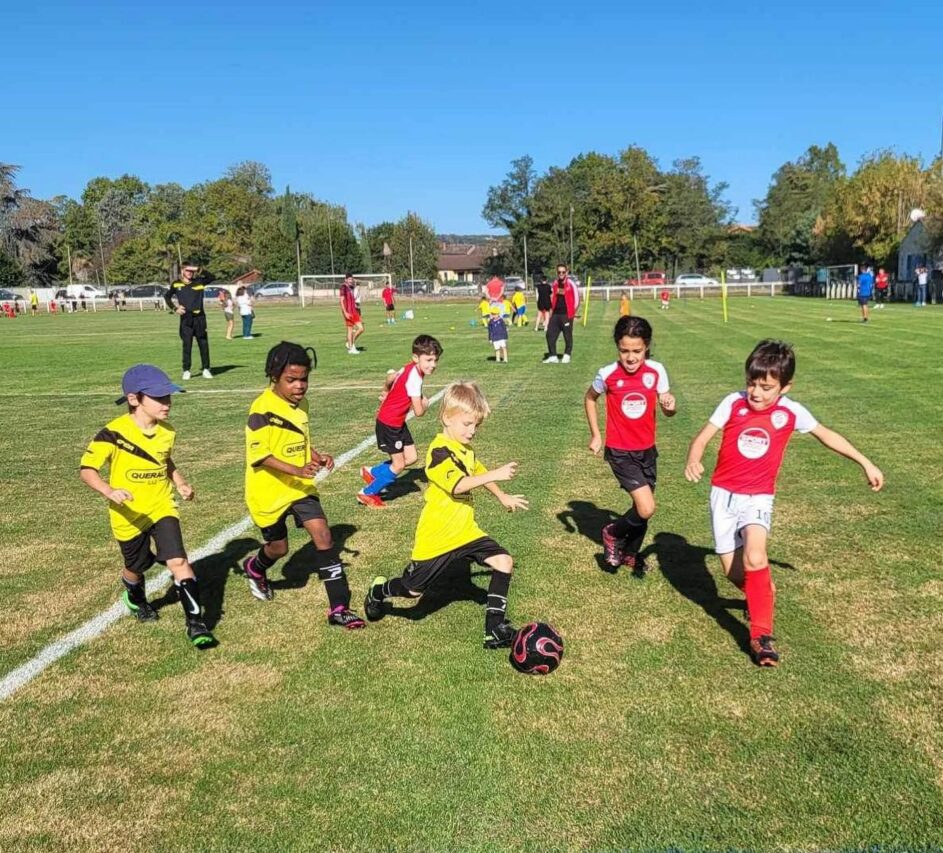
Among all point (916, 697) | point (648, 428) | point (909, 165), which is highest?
point (909, 165)

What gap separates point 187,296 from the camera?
16094mm

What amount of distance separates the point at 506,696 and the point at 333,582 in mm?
1413

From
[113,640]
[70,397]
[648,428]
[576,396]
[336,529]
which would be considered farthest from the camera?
[70,397]

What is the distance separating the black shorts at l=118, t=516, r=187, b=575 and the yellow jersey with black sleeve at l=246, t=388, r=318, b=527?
1.51ft

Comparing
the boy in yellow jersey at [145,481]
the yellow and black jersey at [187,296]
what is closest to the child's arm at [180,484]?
the boy in yellow jersey at [145,481]

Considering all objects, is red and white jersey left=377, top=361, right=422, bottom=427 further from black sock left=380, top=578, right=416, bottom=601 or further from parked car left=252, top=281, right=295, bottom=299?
parked car left=252, top=281, right=295, bottom=299

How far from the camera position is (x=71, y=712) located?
3.88m

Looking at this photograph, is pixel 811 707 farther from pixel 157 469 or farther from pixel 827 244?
pixel 827 244

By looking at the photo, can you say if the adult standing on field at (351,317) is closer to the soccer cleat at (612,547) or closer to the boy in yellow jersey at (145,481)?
the soccer cleat at (612,547)

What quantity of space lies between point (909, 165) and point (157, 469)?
6432 centimetres

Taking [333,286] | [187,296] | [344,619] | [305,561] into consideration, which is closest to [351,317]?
[187,296]

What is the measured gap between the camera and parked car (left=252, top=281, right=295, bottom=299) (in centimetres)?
7281

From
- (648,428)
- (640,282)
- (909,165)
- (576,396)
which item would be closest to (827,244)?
(909,165)

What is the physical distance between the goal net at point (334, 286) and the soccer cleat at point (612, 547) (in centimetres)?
6526
